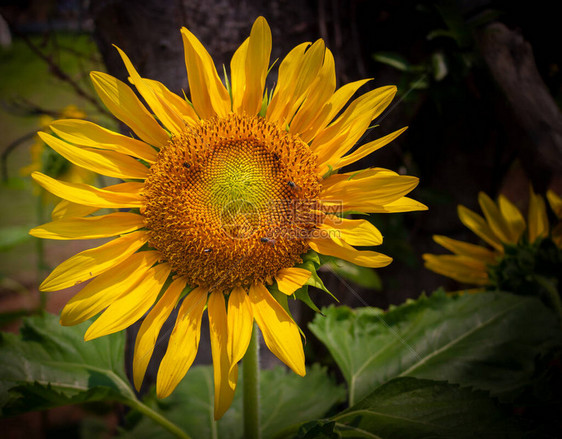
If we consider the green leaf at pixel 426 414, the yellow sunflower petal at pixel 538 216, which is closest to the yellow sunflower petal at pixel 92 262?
the green leaf at pixel 426 414

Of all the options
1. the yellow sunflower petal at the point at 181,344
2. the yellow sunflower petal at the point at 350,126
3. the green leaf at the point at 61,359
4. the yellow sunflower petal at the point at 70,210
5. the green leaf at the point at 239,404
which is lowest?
the green leaf at the point at 239,404

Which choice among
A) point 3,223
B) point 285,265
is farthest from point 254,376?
point 3,223

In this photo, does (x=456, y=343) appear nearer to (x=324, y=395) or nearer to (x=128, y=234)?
(x=324, y=395)

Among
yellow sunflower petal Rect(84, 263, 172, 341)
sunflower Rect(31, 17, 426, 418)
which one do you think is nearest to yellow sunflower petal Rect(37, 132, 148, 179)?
sunflower Rect(31, 17, 426, 418)

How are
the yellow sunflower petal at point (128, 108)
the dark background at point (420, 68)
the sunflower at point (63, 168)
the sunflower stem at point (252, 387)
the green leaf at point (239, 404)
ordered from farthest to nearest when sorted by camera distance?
the sunflower at point (63, 168) → the green leaf at point (239, 404) → the dark background at point (420, 68) → the sunflower stem at point (252, 387) → the yellow sunflower petal at point (128, 108)

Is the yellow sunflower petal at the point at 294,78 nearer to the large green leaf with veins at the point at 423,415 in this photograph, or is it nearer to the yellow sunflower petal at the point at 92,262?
the yellow sunflower petal at the point at 92,262

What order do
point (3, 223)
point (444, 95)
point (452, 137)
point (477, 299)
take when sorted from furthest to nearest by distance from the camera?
point (3, 223), point (452, 137), point (444, 95), point (477, 299)

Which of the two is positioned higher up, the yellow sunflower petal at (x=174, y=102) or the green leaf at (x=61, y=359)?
the yellow sunflower petal at (x=174, y=102)
